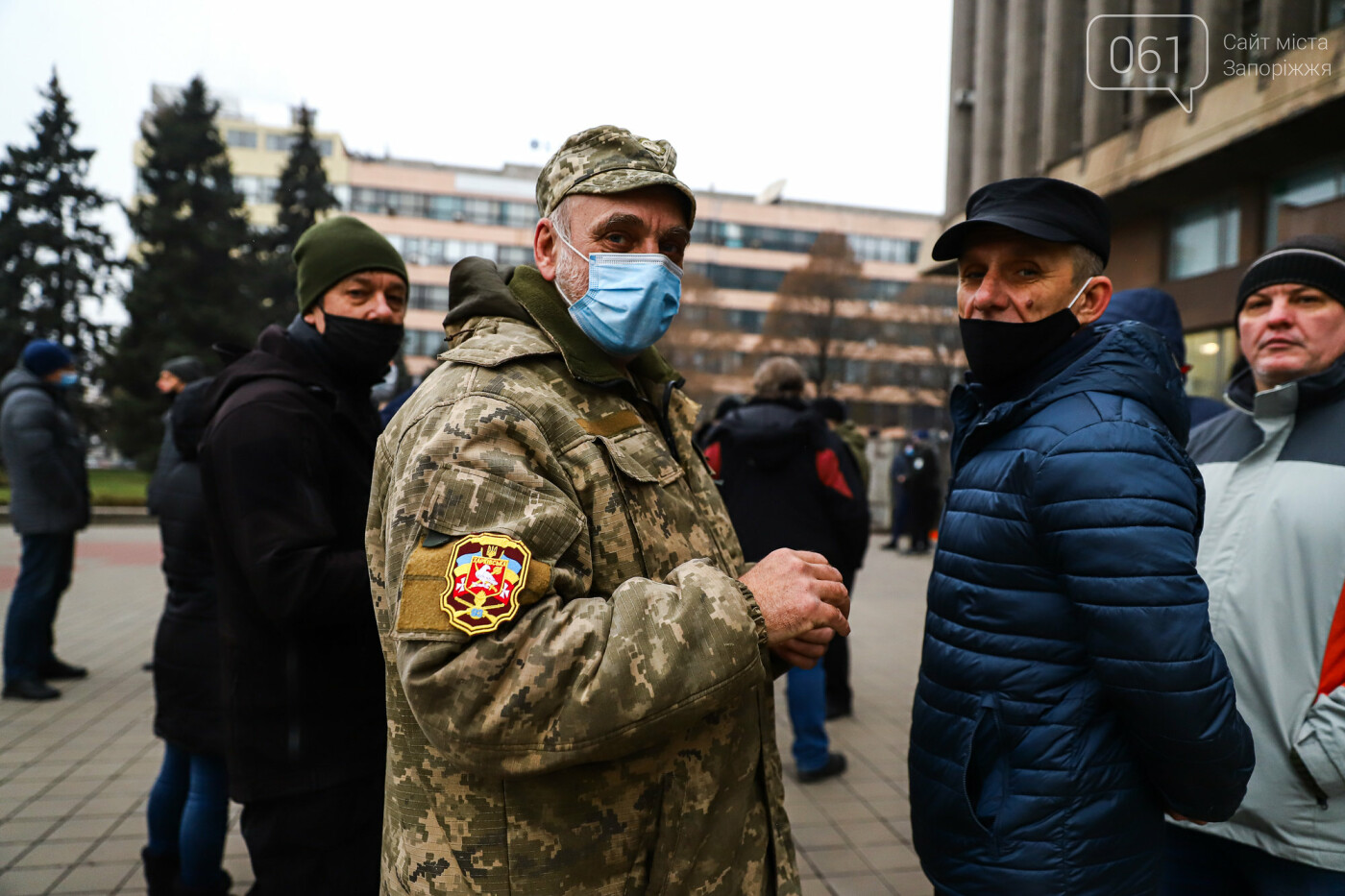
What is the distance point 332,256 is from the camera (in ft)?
8.63

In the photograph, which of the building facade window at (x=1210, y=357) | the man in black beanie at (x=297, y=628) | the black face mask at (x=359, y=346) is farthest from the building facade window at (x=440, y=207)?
the man in black beanie at (x=297, y=628)

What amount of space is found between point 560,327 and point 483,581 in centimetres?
66

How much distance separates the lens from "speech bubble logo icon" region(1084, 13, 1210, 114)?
12469 mm

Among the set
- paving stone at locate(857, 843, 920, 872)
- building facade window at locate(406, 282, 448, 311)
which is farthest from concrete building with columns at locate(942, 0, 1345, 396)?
building facade window at locate(406, 282, 448, 311)

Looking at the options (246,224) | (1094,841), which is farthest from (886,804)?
(246,224)

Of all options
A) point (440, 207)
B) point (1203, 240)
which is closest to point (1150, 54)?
point (1203, 240)

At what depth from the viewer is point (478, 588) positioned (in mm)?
1232

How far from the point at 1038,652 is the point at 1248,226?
14.0 meters

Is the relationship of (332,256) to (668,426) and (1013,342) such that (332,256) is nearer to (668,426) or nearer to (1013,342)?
(668,426)

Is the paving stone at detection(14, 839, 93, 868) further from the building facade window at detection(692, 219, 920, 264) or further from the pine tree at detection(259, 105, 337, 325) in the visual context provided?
the building facade window at detection(692, 219, 920, 264)

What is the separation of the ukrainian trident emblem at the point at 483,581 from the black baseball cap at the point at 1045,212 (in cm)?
122

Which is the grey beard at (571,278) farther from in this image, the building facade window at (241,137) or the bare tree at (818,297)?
the building facade window at (241,137)

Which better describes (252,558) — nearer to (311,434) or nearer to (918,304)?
(311,434)

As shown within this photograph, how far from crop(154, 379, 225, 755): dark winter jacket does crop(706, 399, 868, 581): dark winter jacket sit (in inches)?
108
